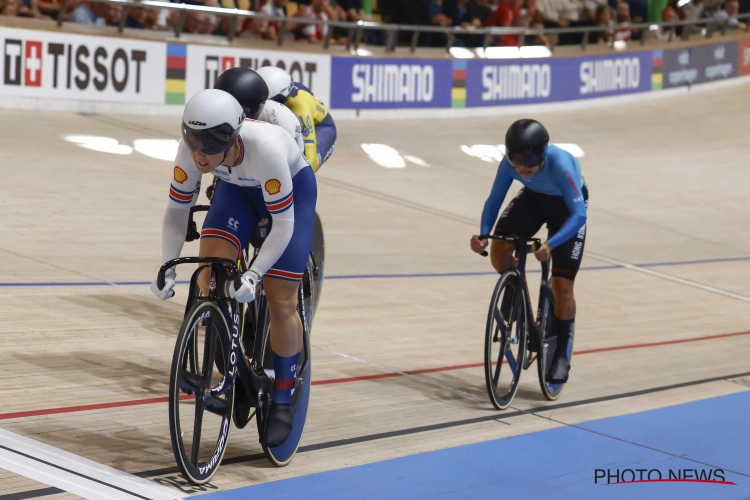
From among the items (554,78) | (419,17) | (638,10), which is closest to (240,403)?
(419,17)

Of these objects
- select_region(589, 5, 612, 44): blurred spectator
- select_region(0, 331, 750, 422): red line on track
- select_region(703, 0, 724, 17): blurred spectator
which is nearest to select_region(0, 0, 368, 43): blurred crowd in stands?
select_region(589, 5, 612, 44): blurred spectator

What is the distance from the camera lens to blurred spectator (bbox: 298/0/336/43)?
37.9 ft

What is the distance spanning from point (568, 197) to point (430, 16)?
9380mm

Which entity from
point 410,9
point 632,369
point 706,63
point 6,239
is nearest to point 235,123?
point 632,369

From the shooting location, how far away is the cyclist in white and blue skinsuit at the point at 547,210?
13.7ft

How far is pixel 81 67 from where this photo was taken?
9352 millimetres

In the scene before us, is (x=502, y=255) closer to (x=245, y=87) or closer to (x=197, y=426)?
(x=245, y=87)

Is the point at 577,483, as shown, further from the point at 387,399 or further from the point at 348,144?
the point at 348,144

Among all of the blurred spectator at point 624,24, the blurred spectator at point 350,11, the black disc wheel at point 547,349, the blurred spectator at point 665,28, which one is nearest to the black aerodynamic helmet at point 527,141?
the black disc wheel at point 547,349

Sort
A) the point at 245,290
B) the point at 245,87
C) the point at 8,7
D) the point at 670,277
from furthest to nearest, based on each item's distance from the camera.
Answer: the point at 8,7
the point at 670,277
the point at 245,87
the point at 245,290

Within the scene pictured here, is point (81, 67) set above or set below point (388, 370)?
above

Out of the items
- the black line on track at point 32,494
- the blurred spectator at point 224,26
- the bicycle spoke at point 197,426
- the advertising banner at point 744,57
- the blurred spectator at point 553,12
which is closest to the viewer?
the black line on track at point 32,494

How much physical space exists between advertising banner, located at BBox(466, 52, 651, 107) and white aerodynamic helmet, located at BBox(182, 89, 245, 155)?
34.7ft

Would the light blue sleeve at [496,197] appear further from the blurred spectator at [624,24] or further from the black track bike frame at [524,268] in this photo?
the blurred spectator at [624,24]
